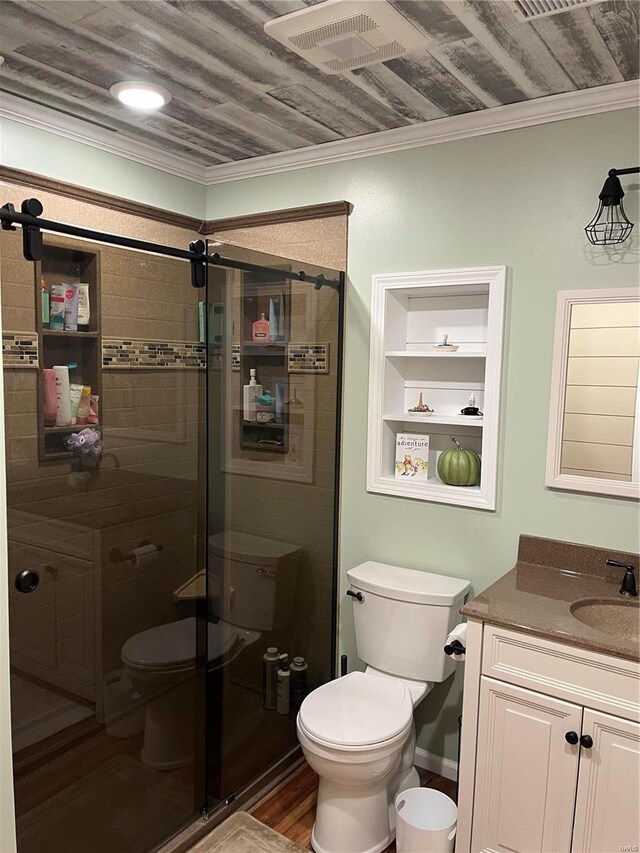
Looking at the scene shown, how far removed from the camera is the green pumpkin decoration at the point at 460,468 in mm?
2559

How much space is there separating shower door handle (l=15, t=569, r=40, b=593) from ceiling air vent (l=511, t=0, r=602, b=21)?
1.93m

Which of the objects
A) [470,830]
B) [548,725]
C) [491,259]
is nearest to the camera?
[548,725]

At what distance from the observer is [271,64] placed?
2.02 metres

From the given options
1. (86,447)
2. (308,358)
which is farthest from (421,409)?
(86,447)

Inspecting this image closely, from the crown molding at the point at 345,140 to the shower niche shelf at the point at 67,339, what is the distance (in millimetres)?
986

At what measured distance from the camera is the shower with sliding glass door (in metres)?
1.79

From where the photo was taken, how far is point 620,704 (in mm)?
1760

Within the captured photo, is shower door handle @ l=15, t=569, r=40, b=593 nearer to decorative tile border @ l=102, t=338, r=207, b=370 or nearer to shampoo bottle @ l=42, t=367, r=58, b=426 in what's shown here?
shampoo bottle @ l=42, t=367, r=58, b=426

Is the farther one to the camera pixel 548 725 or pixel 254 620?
pixel 254 620

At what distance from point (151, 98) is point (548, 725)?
2.37 m

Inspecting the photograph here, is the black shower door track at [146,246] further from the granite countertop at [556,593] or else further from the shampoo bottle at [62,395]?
the granite countertop at [556,593]

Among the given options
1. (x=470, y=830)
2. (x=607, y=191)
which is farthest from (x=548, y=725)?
(x=607, y=191)

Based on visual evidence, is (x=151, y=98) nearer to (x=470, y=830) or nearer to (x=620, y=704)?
(x=620, y=704)

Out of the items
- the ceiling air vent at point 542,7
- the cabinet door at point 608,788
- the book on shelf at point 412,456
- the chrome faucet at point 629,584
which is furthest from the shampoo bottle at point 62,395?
the chrome faucet at point 629,584
